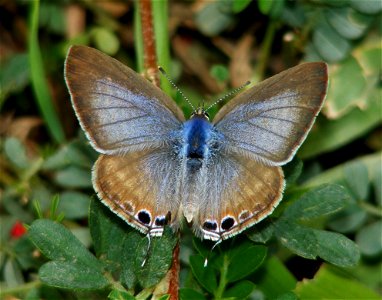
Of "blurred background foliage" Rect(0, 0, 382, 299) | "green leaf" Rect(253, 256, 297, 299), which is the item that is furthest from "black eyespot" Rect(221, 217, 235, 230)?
"green leaf" Rect(253, 256, 297, 299)

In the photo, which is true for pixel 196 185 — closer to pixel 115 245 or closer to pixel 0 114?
pixel 115 245

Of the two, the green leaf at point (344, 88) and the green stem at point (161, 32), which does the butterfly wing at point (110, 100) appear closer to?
the green stem at point (161, 32)


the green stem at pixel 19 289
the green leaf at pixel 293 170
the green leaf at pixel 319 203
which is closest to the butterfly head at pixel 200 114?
the green leaf at pixel 293 170

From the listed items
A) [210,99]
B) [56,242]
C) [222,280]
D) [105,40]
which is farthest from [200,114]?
[105,40]

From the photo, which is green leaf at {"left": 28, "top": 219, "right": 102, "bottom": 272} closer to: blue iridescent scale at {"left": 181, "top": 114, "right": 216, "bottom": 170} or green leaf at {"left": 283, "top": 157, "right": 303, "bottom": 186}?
blue iridescent scale at {"left": 181, "top": 114, "right": 216, "bottom": 170}

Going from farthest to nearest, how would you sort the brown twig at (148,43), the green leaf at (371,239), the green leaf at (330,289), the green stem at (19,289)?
the brown twig at (148,43) < the green leaf at (371,239) < the green stem at (19,289) < the green leaf at (330,289)

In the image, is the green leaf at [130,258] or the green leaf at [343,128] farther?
the green leaf at [343,128]
